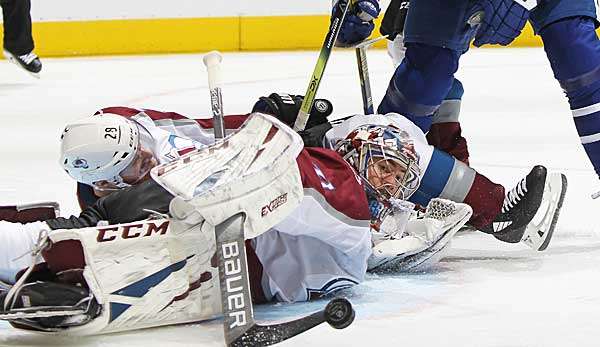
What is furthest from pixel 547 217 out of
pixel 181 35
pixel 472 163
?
pixel 181 35

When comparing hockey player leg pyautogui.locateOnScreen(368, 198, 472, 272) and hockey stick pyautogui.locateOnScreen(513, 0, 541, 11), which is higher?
hockey stick pyautogui.locateOnScreen(513, 0, 541, 11)

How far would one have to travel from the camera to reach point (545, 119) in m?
4.69

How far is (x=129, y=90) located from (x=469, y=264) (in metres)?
3.33

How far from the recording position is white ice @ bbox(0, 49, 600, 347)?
1.98 meters

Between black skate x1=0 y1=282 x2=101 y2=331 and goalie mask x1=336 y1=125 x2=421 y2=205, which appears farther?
goalie mask x1=336 y1=125 x2=421 y2=205

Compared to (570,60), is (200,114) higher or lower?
lower

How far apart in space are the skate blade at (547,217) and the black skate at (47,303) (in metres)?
1.00

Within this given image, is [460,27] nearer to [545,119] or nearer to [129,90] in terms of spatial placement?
[545,119]

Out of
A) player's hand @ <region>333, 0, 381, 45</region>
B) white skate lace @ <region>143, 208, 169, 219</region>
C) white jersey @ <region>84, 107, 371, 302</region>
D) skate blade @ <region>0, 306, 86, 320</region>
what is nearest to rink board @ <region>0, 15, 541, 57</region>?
player's hand @ <region>333, 0, 381, 45</region>

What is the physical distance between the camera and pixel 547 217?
254 centimetres

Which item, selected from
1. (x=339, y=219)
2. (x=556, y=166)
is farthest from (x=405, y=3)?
(x=339, y=219)

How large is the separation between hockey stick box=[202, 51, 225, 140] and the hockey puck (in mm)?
506

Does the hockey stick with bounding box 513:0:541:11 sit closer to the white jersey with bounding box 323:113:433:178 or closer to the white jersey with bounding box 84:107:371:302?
the white jersey with bounding box 323:113:433:178

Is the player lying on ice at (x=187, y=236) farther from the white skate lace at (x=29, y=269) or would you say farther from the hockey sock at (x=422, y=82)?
the hockey sock at (x=422, y=82)
